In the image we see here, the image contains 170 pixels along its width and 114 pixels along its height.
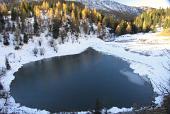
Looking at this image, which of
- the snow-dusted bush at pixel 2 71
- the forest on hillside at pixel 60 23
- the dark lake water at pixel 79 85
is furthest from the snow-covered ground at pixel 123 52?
the forest on hillside at pixel 60 23

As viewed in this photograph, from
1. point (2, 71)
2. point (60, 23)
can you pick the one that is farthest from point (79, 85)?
point (60, 23)

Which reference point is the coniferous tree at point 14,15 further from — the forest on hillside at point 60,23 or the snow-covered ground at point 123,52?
the snow-covered ground at point 123,52

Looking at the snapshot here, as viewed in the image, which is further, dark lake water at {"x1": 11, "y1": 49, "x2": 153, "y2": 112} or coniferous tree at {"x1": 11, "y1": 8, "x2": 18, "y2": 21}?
coniferous tree at {"x1": 11, "y1": 8, "x2": 18, "y2": 21}

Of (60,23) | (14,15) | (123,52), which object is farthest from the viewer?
(60,23)

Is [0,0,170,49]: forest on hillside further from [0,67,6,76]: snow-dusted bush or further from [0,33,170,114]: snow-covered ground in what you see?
[0,67,6,76]: snow-dusted bush

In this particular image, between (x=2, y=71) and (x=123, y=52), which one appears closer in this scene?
(x=2, y=71)

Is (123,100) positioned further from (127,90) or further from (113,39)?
(113,39)

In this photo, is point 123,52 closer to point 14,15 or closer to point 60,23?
point 60,23

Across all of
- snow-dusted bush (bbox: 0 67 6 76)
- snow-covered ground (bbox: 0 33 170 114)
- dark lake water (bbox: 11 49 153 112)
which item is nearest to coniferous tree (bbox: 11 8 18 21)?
snow-covered ground (bbox: 0 33 170 114)
